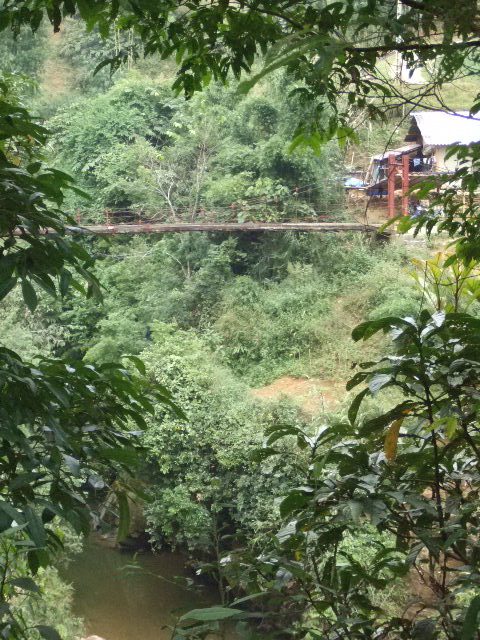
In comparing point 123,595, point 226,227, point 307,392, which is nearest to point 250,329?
point 226,227

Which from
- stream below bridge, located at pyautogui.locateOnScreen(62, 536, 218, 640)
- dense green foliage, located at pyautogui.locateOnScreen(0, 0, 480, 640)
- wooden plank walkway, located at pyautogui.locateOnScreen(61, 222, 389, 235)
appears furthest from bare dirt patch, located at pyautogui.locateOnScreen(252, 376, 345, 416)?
wooden plank walkway, located at pyautogui.locateOnScreen(61, 222, 389, 235)

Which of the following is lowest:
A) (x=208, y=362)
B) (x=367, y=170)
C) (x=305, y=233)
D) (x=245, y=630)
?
(x=208, y=362)

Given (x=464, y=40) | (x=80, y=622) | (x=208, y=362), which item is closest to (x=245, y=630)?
(x=464, y=40)

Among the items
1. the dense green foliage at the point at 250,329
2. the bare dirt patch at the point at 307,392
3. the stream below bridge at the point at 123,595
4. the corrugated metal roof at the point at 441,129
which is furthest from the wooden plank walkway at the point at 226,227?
the stream below bridge at the point at 123,595

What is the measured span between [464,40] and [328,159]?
8018 mm

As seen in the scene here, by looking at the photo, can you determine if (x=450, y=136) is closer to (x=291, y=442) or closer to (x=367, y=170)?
(x=367, y=170)

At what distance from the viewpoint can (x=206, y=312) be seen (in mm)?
8242

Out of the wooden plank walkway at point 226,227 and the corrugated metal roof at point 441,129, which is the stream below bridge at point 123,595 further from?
the corrugated metal roof at point 441,129

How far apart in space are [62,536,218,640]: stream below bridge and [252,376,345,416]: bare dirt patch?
1472 millimetres

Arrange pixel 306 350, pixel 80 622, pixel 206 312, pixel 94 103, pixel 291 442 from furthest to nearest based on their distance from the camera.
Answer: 1. pixel 94 103
2. pixel 206 312
3. pixel 306 350
4. pixel 291 442
5. pixel 80 622

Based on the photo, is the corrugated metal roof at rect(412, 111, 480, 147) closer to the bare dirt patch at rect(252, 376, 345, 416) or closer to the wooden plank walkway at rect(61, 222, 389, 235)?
the wooden plank walkway at rect(61, 222, 389, 235)

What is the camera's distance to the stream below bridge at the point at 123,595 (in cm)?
514

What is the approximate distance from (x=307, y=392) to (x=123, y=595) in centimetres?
225

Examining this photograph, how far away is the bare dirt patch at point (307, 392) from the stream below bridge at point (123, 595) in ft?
4.83
